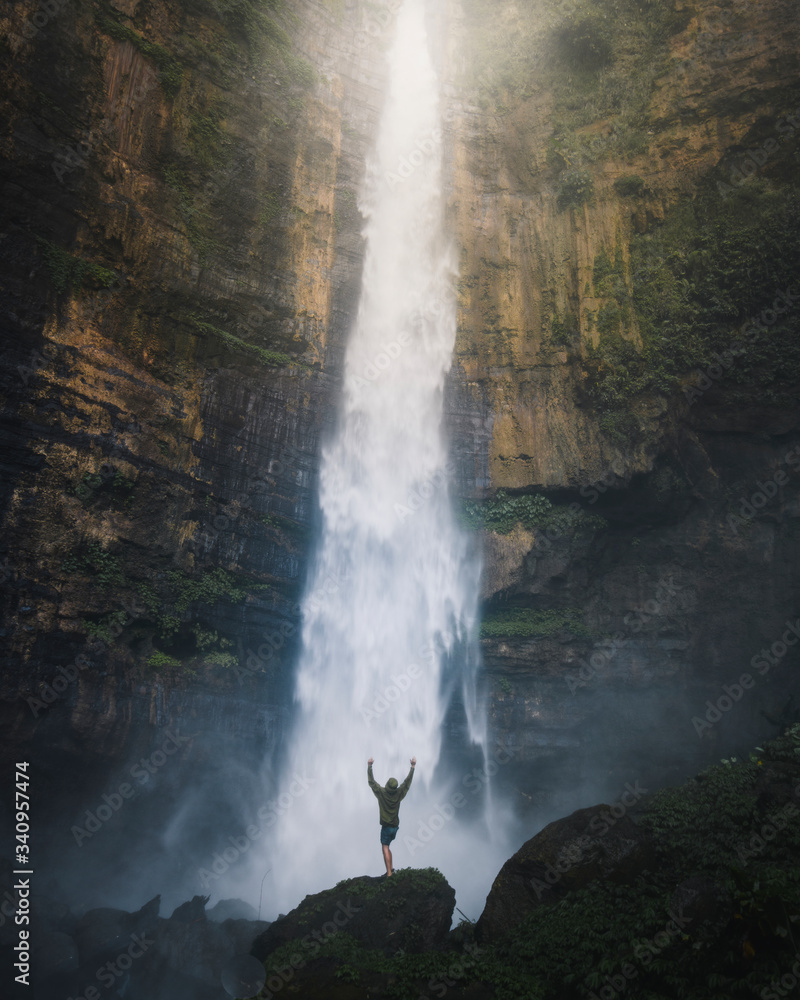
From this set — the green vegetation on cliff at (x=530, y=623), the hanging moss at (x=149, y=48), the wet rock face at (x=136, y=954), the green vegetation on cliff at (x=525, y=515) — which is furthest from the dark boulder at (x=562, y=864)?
the hanging moss at (x=149, y=48)

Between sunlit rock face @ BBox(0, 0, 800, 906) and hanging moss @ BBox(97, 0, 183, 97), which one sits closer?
sunlit rock face @ BBox(0, 0, 800, 906)

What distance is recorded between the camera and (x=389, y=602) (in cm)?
1463

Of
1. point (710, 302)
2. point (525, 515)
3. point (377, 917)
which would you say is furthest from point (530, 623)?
point (710, 302)

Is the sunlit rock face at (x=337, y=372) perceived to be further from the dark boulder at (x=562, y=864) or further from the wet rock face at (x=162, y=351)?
the dark boulder at (x=562, y=864)

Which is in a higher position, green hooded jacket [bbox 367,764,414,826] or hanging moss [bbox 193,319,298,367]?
hanging moss [bbox 193,319,298,367]

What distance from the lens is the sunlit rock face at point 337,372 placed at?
10789mm

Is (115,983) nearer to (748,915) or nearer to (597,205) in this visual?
(748,915)

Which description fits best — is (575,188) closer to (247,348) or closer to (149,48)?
(247,348)

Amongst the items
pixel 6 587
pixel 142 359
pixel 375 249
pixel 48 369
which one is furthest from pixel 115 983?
pixel 375 249

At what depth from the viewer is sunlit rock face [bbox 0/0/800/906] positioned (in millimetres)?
10789

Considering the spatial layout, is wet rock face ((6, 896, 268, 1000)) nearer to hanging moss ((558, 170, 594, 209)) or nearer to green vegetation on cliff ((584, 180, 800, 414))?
green vegetation on cliff ((584, 180, 800, 414))

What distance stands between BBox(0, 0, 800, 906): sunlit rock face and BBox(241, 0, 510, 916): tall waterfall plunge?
626 millimetres

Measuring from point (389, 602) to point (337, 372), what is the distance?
634cm

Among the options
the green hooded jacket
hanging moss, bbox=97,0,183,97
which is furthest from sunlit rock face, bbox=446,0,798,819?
hanging moss, bbox=97,0,183,97
